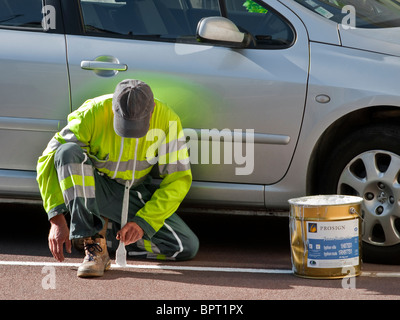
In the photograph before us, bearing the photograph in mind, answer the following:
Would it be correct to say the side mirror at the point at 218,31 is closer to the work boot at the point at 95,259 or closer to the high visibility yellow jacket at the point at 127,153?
the high visibility yellow jacket at the point at 127,153

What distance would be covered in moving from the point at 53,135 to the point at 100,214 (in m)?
0.54

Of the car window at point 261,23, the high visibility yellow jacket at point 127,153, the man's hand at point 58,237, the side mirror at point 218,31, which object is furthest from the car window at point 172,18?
the man's hand at point 58,237

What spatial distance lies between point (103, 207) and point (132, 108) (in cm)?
70

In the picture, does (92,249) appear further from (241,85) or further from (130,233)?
(241,85)

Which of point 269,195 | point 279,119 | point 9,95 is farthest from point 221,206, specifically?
point 9,95

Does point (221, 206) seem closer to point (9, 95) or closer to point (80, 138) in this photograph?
point (80, 138)

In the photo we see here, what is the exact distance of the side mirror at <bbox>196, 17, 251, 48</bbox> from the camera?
5.05m

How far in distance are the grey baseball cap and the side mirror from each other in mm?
444

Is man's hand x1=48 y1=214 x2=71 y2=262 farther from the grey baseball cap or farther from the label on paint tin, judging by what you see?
the label on paint tin

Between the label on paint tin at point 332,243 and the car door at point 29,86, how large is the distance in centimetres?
159

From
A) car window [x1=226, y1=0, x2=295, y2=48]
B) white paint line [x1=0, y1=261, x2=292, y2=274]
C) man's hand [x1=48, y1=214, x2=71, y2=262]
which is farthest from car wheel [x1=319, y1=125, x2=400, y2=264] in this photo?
man's hand [x1=48, y1=214, x2=71, y2=262]

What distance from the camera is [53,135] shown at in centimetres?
536

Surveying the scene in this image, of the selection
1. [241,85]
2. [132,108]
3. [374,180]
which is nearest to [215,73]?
[241,85]

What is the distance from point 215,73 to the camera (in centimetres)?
519
